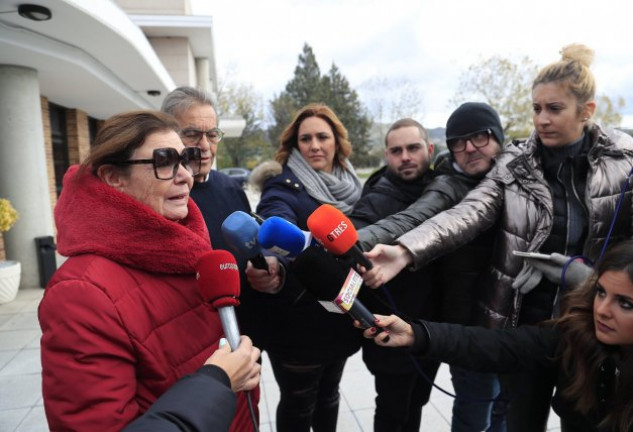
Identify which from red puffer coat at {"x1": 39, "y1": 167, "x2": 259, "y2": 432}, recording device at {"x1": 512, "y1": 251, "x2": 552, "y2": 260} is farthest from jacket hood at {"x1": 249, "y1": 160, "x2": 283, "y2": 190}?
recording device at {"x1": 512, "y1": 251, "x2": 552, "y2": 260}

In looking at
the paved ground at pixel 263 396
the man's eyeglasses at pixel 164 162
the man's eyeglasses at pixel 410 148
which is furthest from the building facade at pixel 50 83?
the man's eyeglasses at pixel 164 162

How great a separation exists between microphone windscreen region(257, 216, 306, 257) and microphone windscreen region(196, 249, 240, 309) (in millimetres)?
232

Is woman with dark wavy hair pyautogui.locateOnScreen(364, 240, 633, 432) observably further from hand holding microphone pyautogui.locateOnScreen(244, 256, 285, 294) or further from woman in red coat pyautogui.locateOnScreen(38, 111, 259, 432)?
woman in red coat pyautogui.locateOnScreen(38, 111, 259, 432)

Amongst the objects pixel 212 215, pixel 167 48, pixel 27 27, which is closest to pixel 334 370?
pixel 212 215

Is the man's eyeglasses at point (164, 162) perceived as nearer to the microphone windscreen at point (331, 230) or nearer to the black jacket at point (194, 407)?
the microphone windscreen at point (331, 230)

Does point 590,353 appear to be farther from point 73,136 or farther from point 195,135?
point 73,136

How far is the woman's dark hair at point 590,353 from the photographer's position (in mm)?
1338

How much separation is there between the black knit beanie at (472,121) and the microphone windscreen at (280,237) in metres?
1.05

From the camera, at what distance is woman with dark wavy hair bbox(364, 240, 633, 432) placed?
1.37 m

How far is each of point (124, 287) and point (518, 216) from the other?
157cm

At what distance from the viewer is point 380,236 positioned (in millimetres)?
1773

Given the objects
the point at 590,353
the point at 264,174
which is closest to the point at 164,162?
the point at 264,174

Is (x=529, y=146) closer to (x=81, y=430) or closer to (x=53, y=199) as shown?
(x=81, y=430)

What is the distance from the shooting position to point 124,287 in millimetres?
1113
